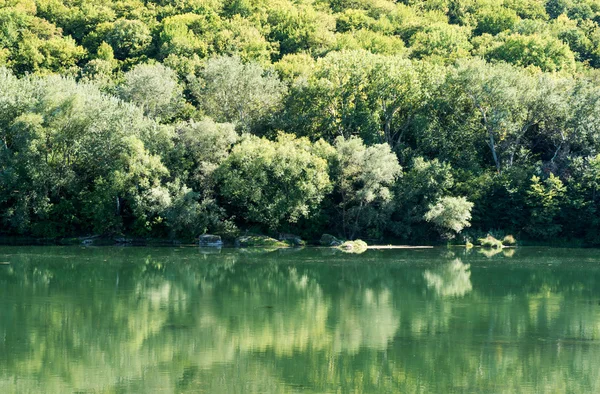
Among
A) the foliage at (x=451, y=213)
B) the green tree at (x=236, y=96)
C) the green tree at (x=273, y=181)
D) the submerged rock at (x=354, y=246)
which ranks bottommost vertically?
the submerged rock at (x=354, y=246)

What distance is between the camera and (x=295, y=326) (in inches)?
1091

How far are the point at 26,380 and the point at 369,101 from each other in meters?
51.9

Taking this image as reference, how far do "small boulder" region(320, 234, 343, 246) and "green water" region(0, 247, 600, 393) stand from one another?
12.4 meters

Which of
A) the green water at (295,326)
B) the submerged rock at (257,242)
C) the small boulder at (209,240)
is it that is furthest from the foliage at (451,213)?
the small boulder at (209,240)

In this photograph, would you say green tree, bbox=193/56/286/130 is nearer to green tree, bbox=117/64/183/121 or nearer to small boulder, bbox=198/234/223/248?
green tree, bbox=117/64/183/121

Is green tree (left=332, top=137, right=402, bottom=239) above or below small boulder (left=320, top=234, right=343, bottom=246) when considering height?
above

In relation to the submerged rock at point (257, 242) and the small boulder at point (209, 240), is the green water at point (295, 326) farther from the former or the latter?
the submerged rock at point (257, 242)

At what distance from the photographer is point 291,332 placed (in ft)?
87.3

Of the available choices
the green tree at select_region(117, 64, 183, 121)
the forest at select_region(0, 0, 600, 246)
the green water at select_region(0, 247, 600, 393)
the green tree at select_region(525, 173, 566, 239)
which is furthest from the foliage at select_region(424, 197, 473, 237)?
the green tree at select_region(117, 64, 183, 121)

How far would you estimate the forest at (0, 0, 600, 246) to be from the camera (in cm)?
5950

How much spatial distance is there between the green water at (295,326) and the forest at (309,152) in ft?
38.9

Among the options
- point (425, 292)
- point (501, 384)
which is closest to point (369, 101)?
point (425, 292)

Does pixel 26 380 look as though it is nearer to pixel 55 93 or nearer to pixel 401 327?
pixel 401 327

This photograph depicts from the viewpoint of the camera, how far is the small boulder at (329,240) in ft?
200
